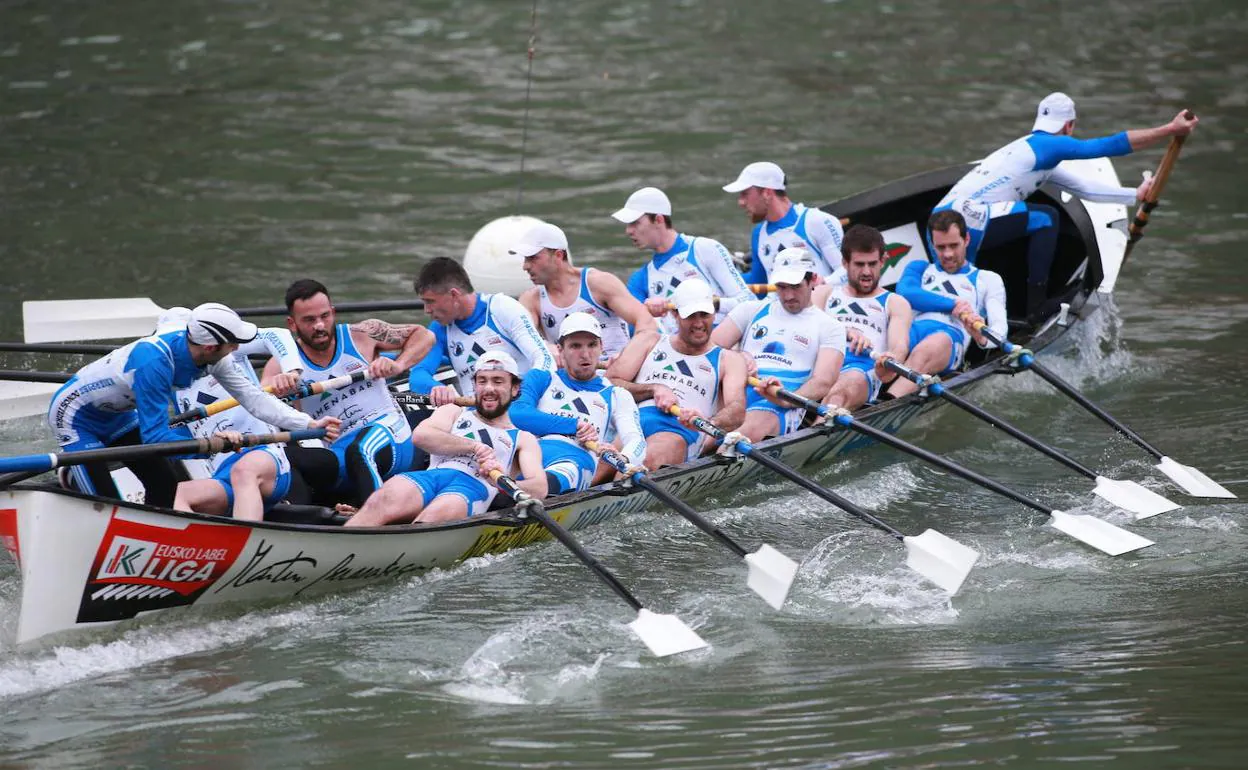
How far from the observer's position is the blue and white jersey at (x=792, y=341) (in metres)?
10.5

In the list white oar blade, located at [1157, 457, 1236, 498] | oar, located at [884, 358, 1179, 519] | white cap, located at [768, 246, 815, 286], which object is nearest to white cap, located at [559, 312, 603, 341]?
white cap, located at [768, 246, 815, 286]

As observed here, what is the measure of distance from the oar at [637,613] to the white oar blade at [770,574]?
18.6 inches

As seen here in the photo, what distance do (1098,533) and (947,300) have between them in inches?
102

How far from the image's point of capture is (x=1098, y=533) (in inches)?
362

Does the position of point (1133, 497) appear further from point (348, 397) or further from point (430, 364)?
point (348, 397)

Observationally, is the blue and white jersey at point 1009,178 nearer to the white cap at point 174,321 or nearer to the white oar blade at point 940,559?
the white oar blade at point 940,559

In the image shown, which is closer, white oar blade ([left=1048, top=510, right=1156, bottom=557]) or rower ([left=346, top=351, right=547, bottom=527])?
rower ([left=346, top=351, right=547, bottom=527])

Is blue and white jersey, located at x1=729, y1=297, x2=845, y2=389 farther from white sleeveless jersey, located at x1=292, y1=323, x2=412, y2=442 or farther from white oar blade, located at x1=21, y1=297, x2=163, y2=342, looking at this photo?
white oar blade, located at x1=21, y1=297, x2=163, y2=342

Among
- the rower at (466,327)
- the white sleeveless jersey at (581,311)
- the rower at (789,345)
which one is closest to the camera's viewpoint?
the rower at (466,327)

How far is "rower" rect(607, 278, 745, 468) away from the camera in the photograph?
972 centimetres

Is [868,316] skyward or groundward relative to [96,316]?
groundward

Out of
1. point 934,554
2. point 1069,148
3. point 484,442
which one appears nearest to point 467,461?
point 484,442

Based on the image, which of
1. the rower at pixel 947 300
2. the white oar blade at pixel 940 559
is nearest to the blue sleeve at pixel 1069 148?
the rower at pixel 947 300

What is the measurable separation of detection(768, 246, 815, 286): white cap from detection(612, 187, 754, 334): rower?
0.69m
